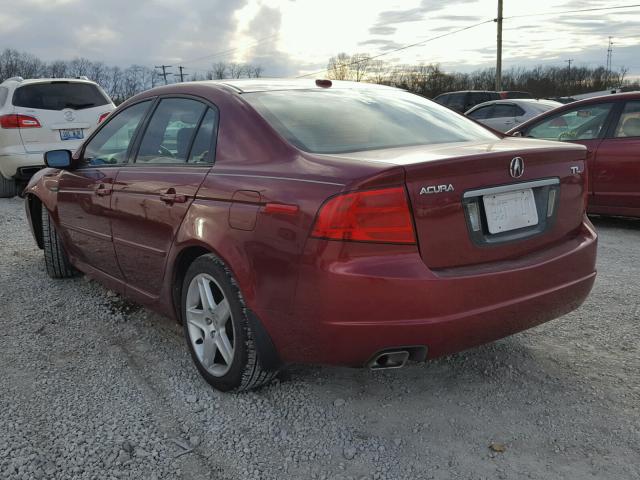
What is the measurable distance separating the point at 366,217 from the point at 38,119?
27.4ft

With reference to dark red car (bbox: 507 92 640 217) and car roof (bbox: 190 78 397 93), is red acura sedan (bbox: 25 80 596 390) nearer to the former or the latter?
car roof (bbox: 190 78 397 93)

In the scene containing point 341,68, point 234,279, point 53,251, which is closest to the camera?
point 234,279

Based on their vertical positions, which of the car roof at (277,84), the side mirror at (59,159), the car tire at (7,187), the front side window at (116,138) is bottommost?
the car tire at (7,187)

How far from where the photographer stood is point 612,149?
643cm

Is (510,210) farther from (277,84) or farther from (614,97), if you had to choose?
(614,97)

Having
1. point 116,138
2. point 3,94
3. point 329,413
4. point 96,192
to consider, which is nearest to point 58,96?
point 3,94

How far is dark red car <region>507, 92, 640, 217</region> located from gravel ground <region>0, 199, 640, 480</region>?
2.93 meters

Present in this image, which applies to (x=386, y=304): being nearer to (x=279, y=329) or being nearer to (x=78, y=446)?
(x=279, y=329)

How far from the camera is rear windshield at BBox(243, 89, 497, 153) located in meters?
2.82

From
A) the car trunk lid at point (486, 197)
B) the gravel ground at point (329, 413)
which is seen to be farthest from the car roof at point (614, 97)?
the car trunk lid at point (486, 197)

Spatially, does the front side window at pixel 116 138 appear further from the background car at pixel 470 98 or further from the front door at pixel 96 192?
the background car at pixel 470 98

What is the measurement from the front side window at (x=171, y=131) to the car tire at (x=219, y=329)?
0.69 meters

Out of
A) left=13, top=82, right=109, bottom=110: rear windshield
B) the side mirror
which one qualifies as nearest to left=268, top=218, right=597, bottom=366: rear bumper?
the side mirror

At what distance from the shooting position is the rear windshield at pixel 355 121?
9.26 ft
